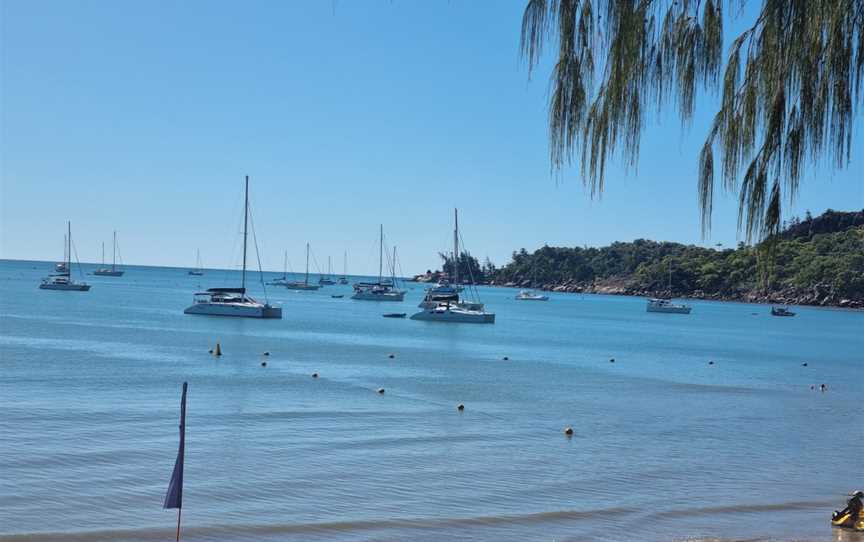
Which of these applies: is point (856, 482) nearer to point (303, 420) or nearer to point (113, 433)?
point (303, 420)

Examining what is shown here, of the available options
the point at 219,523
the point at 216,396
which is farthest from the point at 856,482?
the point at 216,396

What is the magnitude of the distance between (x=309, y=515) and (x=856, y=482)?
13.5m

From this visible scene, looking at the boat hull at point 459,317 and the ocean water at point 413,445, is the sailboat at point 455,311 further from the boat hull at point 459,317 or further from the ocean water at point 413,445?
the ocean water at point 413,445

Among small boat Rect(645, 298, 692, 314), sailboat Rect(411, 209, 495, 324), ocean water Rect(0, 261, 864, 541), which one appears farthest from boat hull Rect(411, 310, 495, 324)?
small boat Rect(645, 298, 692, 314)

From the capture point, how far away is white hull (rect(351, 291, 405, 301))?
148875 mm

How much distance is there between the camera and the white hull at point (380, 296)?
488 feet

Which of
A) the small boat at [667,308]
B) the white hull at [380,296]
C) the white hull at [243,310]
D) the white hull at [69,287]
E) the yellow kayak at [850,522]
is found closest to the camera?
the yellow kayak at [850,522]

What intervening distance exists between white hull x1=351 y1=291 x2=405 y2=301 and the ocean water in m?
89.1

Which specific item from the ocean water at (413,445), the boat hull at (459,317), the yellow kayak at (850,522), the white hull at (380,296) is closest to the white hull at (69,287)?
the white hull at (380,296)

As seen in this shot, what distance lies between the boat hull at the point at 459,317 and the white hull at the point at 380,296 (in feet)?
168

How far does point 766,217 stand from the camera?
19.8 ft

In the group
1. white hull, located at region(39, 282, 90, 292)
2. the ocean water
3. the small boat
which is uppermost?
white hull, located at region(39, 282, 90, 292)

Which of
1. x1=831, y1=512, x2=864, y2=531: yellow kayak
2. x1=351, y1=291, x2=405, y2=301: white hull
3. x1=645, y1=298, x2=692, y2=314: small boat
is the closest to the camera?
x1=831, y1=512, x2=864, y2=531: yellow kayak

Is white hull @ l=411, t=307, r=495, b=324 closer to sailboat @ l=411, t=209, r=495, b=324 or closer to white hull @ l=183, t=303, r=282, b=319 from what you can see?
sailboat @ l=411, t=209, r=495, b=324
